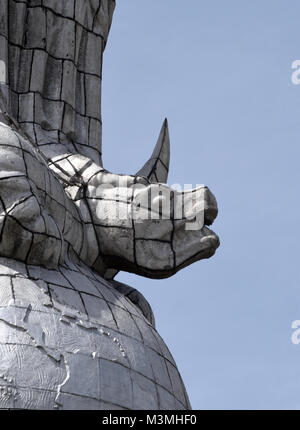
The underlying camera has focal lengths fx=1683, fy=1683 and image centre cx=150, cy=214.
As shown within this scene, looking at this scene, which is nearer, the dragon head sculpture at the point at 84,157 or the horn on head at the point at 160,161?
the dragon head sculpture at the point at 84,157

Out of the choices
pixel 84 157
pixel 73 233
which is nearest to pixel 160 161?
pixel 84 157

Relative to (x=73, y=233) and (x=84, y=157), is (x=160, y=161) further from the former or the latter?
(x=73, y=233)

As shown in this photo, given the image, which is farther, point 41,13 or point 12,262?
point 41,13

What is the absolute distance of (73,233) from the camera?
15734 mm

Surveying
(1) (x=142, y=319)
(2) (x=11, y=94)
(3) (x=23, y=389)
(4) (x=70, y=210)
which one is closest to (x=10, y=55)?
(2) (x=11, y=94)

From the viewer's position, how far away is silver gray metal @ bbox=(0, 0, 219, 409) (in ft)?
46.4

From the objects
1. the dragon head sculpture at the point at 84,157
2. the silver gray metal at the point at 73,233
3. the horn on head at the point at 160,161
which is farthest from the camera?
the horn on head at the point at 160,161

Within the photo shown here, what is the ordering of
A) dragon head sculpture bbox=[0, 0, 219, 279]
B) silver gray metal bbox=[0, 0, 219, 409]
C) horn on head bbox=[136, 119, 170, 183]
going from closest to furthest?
1. silver gray metal bbox=[0, 0, 219, 409]
2. dragon head sculpture bbox=[0, 0, 219, 279]
3. horn on head bbox=[136, 119, 170, 183]

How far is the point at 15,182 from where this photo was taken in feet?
48.6

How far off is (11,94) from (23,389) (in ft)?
14.4

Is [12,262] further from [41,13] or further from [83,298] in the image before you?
[41,13]

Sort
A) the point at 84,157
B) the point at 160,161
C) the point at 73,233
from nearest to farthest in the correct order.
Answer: the point at 73,233, the point at 84,157, the point at 160,161

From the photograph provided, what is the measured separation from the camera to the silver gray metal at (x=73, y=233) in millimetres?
14133
